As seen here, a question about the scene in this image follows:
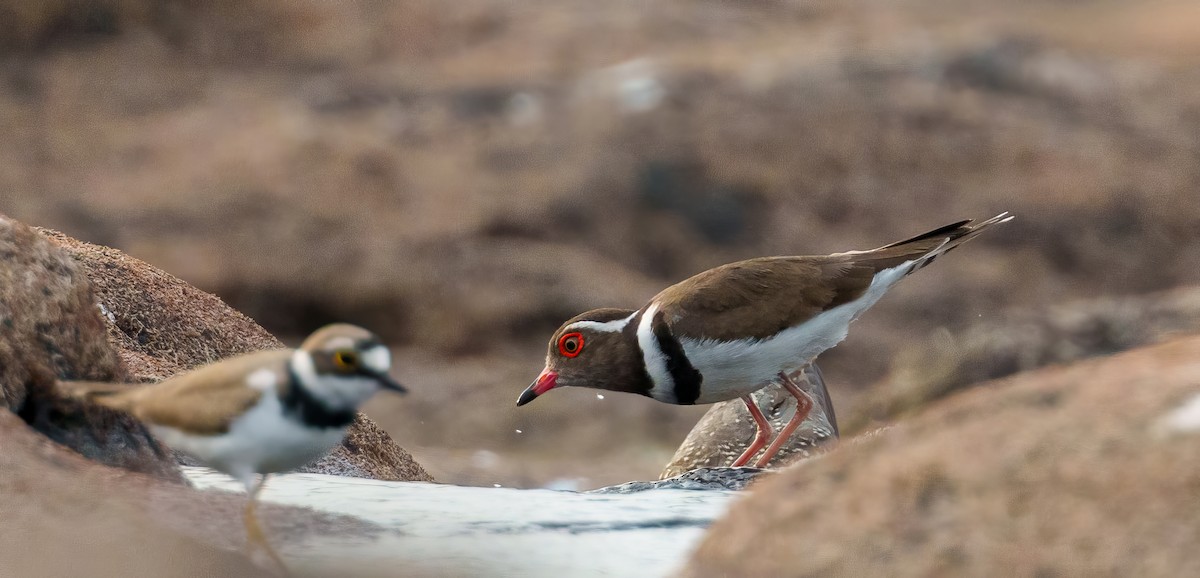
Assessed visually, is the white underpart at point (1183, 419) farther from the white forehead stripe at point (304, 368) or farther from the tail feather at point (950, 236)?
the tail feather at point (950, 236)

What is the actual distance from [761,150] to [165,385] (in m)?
17.2

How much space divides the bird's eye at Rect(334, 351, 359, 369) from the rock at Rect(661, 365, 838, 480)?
4360 millimetres

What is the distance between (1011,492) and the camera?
3.61 m

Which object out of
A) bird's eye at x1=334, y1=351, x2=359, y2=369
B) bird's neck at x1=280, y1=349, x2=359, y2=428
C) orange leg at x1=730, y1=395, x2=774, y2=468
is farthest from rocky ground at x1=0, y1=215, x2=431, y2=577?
orange leg at x1=730, y1=395, x2=774, y2=468

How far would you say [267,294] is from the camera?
19.4 metres

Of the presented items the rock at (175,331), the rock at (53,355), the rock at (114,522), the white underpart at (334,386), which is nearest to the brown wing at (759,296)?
the rock at (175,331)

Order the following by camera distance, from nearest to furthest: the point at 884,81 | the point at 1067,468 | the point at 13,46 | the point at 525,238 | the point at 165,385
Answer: the point at 1067,468 < the point at 165,385 < the point at 525,238 < the point at 884,81 < the point at 13,46

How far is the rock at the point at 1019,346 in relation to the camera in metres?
6.55

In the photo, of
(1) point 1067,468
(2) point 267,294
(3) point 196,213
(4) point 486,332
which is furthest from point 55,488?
(3) point 196,213

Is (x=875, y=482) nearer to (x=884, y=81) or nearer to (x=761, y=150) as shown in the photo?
(x=761, y=150)

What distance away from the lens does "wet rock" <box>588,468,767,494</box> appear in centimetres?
607

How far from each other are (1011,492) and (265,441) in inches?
82.9

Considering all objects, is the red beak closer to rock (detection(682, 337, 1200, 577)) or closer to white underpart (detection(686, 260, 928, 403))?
white underpart (detection(686, 260, 928, 403))

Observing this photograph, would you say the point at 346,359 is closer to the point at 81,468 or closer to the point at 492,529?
the point at 492,529
